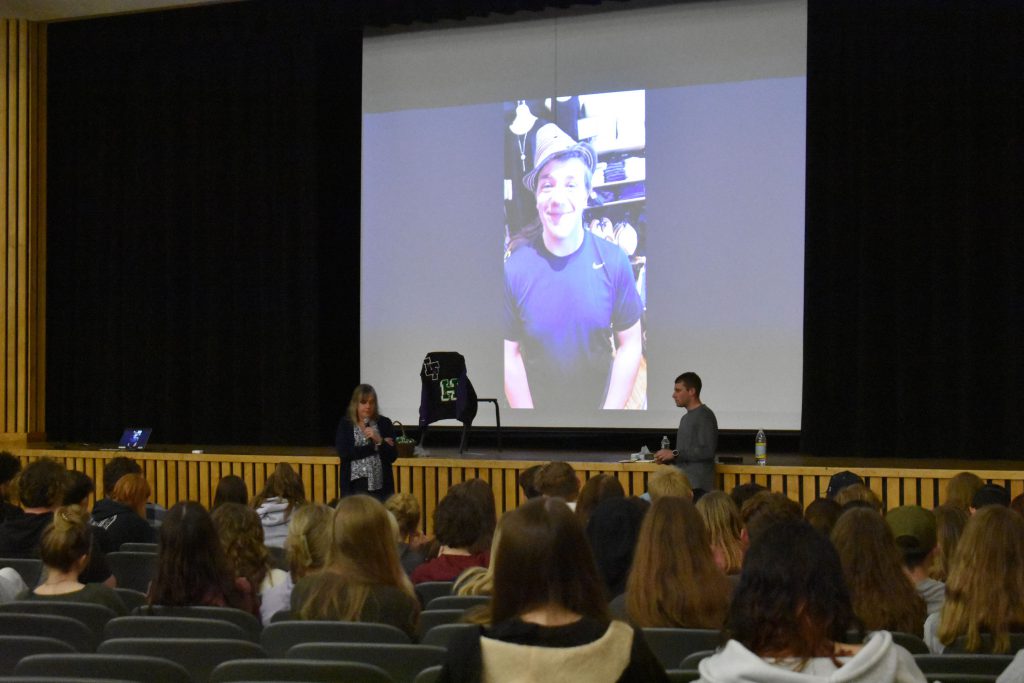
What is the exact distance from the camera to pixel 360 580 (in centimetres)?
311

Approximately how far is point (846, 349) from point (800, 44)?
261 cm

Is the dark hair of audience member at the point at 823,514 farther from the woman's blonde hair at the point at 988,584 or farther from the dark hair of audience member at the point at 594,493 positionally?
the woman's blonde hair at the point at 988,584

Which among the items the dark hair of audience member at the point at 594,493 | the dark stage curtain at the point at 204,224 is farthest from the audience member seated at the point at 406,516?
the dark stage curtain at the point at 204,224

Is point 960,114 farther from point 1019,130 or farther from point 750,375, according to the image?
point 750,375

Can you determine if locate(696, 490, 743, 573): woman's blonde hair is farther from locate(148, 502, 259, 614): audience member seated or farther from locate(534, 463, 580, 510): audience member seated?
locate(148, 502, 259, 614): audience member seated

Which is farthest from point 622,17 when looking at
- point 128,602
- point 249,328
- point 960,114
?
point 128,602

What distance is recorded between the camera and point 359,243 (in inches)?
438

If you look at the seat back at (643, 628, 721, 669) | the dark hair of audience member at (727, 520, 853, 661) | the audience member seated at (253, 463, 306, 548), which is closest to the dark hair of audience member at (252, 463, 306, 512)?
the audience member seated at (253, 463, 306, 548)

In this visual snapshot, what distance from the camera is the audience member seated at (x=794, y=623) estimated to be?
180cm

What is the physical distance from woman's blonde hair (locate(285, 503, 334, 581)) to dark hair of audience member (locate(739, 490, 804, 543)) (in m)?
1.41

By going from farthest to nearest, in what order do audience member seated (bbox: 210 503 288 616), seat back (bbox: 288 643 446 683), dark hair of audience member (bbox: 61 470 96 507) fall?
dark hair of audience member (bbox: 61 470 96 507), audience member seated (bbox: 210 503 288 616), seat back (bbox: 288 643 446 683)

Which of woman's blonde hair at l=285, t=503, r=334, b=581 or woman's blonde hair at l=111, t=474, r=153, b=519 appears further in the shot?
woman's blonde hair at l=111, t=474, r=153, b=519

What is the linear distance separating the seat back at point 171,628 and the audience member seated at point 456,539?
1073 millimetres

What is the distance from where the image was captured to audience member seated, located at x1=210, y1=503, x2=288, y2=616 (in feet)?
12.2
